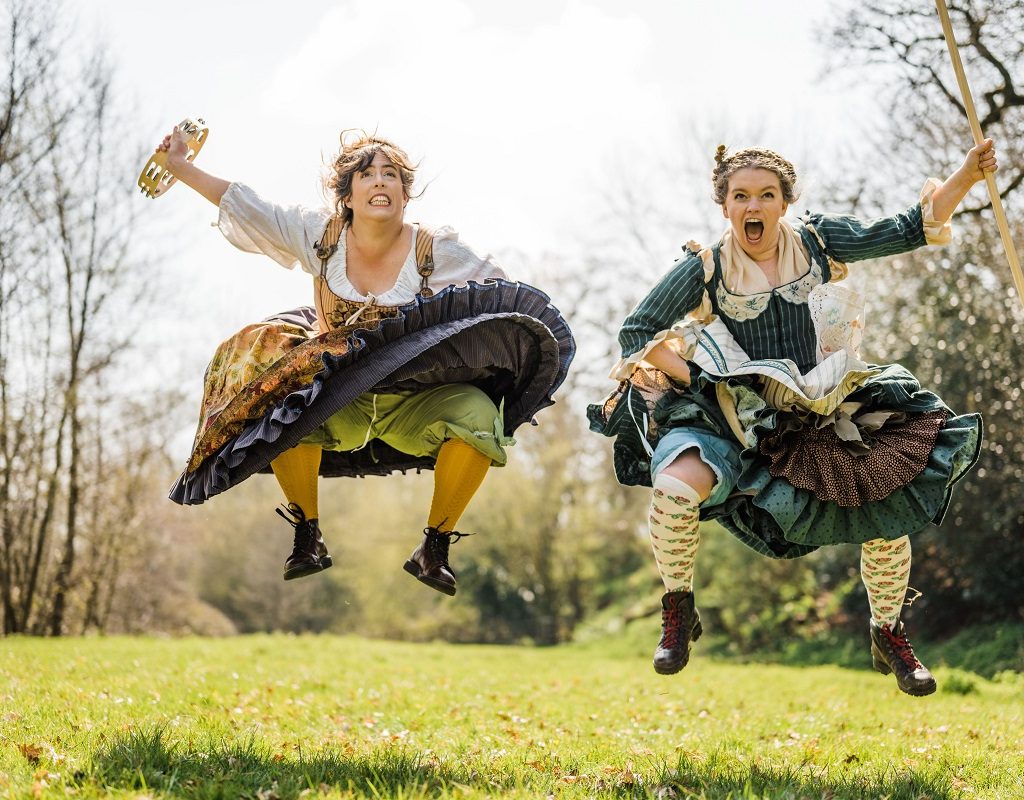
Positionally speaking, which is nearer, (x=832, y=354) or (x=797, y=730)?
(x=832, y=354)

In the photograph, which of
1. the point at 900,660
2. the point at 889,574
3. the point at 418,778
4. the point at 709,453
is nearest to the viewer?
the point at 418,778

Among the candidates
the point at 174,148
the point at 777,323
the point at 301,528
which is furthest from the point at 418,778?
the point at 174,148

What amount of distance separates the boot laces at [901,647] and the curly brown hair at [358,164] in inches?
106

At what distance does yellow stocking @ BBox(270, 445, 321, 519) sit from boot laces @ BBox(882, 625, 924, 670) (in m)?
2.38

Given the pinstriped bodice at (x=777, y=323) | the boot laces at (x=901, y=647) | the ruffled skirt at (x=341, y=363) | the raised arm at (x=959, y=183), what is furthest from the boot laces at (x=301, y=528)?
the raised arm at (x=959, y=183)

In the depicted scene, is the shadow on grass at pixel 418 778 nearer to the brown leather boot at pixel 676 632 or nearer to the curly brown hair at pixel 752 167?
the brown leather boot at pixel 676 632

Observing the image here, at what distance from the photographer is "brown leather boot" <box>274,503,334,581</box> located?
4312 millimetres

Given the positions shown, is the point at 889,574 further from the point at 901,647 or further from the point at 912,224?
the point at 912,224

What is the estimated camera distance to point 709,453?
4.00 m

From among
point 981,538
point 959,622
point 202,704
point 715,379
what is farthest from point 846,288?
point 959,622

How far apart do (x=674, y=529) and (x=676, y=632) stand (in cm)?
39

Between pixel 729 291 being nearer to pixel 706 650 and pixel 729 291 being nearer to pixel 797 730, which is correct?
pixel 797 730

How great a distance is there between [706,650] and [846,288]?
40.1ft

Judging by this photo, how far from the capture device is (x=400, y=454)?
493 centimetres
